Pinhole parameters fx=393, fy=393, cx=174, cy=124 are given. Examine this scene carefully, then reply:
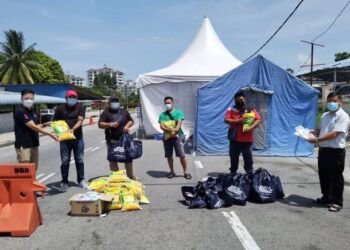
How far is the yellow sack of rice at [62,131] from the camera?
22.3 feet

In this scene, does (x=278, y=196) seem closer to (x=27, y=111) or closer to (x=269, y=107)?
(x=27, y=111)

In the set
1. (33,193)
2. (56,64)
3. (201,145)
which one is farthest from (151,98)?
(56,64)

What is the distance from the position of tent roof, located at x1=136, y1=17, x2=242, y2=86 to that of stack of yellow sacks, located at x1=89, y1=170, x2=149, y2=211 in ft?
37.4

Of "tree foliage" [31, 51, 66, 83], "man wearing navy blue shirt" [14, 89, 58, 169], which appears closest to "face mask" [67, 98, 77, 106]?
"man wearing navy blue shirt" [14, 89, 58, 169]

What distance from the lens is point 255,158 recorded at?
11.9m

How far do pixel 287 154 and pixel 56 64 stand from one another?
60.8 meters

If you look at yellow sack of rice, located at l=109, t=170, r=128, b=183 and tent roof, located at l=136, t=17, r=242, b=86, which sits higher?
tent roof, located at l=136, t=17, r=242, b=86

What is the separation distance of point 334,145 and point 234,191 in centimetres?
170

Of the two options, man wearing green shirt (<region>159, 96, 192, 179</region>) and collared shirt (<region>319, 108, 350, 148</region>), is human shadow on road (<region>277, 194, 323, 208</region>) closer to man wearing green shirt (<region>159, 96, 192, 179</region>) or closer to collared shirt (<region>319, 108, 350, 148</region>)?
collared shirt (<region>319, 108, 350, 148</region>)

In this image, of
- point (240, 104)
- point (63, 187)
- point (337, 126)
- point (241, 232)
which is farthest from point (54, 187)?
point (337, 126)

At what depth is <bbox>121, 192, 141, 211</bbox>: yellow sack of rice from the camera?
19.7ft

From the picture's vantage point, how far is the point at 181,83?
17766 millimetres

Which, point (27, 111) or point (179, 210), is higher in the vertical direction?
point (27, 111)

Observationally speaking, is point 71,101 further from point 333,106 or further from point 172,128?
point 333,106
